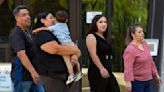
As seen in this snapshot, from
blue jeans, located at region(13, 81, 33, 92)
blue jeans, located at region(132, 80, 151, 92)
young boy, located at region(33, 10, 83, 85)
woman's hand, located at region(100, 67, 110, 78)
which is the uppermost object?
young boy, located at region(33, 10, 83, 85)

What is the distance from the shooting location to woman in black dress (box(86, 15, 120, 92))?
15.6 feet

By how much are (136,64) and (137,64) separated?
13mm

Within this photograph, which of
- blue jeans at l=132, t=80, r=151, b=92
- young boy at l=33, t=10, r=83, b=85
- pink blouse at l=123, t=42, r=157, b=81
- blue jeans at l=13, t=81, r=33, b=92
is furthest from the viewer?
blue jeans at l=132, t=80, r=151, b=92

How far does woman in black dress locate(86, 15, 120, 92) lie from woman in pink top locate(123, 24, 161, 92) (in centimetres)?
24

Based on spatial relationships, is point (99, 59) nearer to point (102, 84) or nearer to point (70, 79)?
point (102, 84)

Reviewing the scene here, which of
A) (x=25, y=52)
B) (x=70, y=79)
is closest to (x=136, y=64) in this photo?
(x=70, y=79)

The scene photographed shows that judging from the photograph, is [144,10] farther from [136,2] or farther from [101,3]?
[101,3]

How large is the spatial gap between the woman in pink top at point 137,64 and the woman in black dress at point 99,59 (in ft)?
0.77

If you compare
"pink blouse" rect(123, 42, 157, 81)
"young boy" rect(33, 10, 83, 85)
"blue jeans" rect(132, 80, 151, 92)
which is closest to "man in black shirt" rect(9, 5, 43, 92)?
"young boy" rect(33, 10, 83, 85)

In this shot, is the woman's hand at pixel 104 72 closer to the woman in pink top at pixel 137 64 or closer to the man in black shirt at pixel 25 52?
the woman in pink top at pixel 137 64

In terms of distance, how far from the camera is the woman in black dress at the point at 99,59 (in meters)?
4.75

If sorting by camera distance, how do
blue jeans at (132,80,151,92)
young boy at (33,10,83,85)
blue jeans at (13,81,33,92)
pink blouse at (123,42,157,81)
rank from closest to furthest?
young boy at (33,10,83,85) < blue jeans at (13,81,33,92) < pink blouse at (123,42,157,81) < blue jeans at (132,80,151,92)

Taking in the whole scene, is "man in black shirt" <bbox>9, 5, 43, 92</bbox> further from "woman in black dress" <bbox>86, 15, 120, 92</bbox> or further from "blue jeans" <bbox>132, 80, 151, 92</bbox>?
"blue jeans" <bbox>132, 80, 151, 92</bbox>

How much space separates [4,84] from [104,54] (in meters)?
2.03
